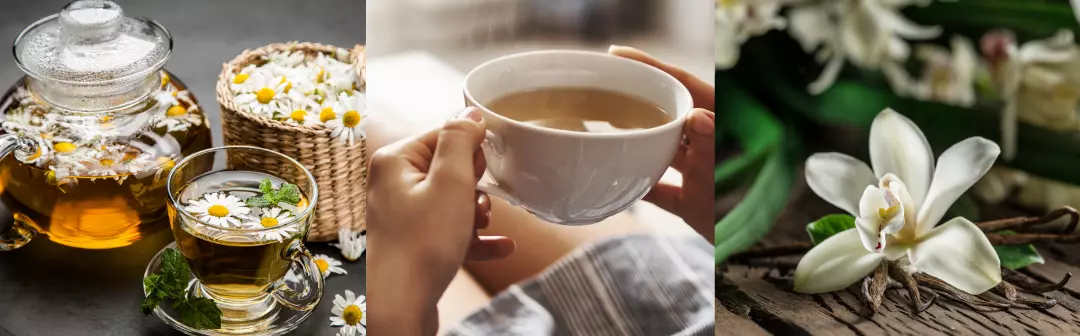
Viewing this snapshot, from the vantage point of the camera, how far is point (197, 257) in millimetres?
661

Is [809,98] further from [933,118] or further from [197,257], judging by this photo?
[197,257]

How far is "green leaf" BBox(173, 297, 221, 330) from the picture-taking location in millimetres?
666

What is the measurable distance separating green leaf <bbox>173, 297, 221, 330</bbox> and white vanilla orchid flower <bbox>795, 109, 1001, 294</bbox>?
1.09 ft

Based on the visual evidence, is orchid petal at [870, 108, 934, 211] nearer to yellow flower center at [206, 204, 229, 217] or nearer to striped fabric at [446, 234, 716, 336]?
striped fabric at [446, 234, 716, 336]

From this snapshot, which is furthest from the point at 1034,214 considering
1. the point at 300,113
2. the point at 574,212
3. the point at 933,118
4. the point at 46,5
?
the point at 46,5

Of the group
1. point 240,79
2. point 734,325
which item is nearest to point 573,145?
point 734,325

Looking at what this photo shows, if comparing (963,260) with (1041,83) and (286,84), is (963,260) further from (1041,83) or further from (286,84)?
(286,84)

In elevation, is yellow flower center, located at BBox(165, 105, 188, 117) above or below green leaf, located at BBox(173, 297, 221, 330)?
above

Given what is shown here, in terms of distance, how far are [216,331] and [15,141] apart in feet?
0.55

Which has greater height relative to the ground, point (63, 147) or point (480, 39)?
point (480, 39)

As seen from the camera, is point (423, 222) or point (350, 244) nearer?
point (423, 222)

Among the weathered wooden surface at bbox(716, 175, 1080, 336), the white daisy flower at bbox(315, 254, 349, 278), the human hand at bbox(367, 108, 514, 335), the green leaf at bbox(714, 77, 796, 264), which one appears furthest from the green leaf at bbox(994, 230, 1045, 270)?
the white daisy flower at bbox(315, 254, 349, 278)

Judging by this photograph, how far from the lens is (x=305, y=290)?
0.70 metres

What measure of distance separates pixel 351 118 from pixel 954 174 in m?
0.35
